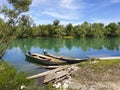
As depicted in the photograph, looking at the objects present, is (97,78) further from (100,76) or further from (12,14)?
(12,14)

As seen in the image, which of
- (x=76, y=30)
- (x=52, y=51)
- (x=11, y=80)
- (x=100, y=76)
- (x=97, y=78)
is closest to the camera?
(x=11, y=80)

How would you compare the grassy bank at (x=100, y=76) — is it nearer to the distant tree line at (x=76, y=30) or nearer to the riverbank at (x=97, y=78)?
the riverbank at (x=97, y=78)

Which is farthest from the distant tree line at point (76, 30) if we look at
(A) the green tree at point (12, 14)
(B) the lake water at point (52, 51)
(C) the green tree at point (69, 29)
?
(A) the green tree at point (12, 14)

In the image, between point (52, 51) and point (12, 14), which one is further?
point (52, 51)

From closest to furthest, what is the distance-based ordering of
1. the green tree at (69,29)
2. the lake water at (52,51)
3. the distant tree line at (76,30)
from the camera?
the lake water at (52,51) → the distant tree line at (76,30) → the green tree at (69,29)

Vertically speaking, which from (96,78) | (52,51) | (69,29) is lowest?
(52,51)

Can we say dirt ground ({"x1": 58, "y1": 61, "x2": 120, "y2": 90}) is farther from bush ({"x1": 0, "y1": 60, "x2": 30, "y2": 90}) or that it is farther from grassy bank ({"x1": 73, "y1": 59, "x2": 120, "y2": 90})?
bush ({"x1": 0, "y1": 60, "x2": 30, "y2": 90})

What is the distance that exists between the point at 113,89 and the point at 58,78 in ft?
16.0

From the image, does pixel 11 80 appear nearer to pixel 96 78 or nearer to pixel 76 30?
pixel 96 78

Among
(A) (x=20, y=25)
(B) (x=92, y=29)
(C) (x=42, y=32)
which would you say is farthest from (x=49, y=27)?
(A) (x=20, y=25)

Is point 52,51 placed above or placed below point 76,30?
below

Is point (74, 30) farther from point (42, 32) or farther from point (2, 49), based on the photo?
point (2, 49)

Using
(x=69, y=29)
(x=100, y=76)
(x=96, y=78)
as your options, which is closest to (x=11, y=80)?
(x=96, y=78)

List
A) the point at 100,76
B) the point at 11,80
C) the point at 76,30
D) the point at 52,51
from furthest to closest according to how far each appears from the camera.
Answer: the point at 76,30 → the point at 52,51 → the point at 100,76 → the point at 11,80
